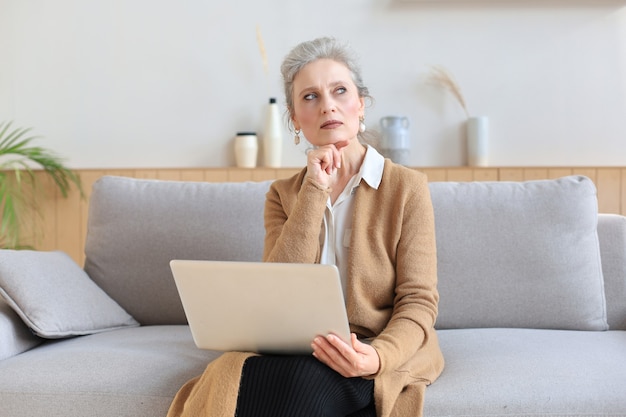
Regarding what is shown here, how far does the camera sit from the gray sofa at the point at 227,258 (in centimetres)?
186

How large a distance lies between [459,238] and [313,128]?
26.1 inches

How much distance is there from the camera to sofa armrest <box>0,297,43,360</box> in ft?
6.79

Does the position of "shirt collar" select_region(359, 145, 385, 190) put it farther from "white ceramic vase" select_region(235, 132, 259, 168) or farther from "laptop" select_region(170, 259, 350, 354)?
"white ceramic vase" select_region(235, 132, 259, 168)

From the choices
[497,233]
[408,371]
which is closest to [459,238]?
[497,233]

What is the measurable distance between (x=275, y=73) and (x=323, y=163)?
208 centimetres

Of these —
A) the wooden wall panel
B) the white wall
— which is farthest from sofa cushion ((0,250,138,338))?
the white wall

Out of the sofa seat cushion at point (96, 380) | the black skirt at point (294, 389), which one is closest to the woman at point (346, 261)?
the black skirt at point (294, 389)

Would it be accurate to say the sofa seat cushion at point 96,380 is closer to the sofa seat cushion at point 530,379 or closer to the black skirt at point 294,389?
the black skirt at point 294,389

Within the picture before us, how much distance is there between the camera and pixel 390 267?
73.7 inches

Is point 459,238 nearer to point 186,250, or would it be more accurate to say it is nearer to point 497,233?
point 497,233

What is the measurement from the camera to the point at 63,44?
3939mm

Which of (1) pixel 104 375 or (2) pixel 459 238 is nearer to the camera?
(1) pixel 104 375

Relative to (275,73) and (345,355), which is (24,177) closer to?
(275,73)

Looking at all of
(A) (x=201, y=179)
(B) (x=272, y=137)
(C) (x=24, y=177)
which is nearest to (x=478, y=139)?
(B) (x=272, y=137)
